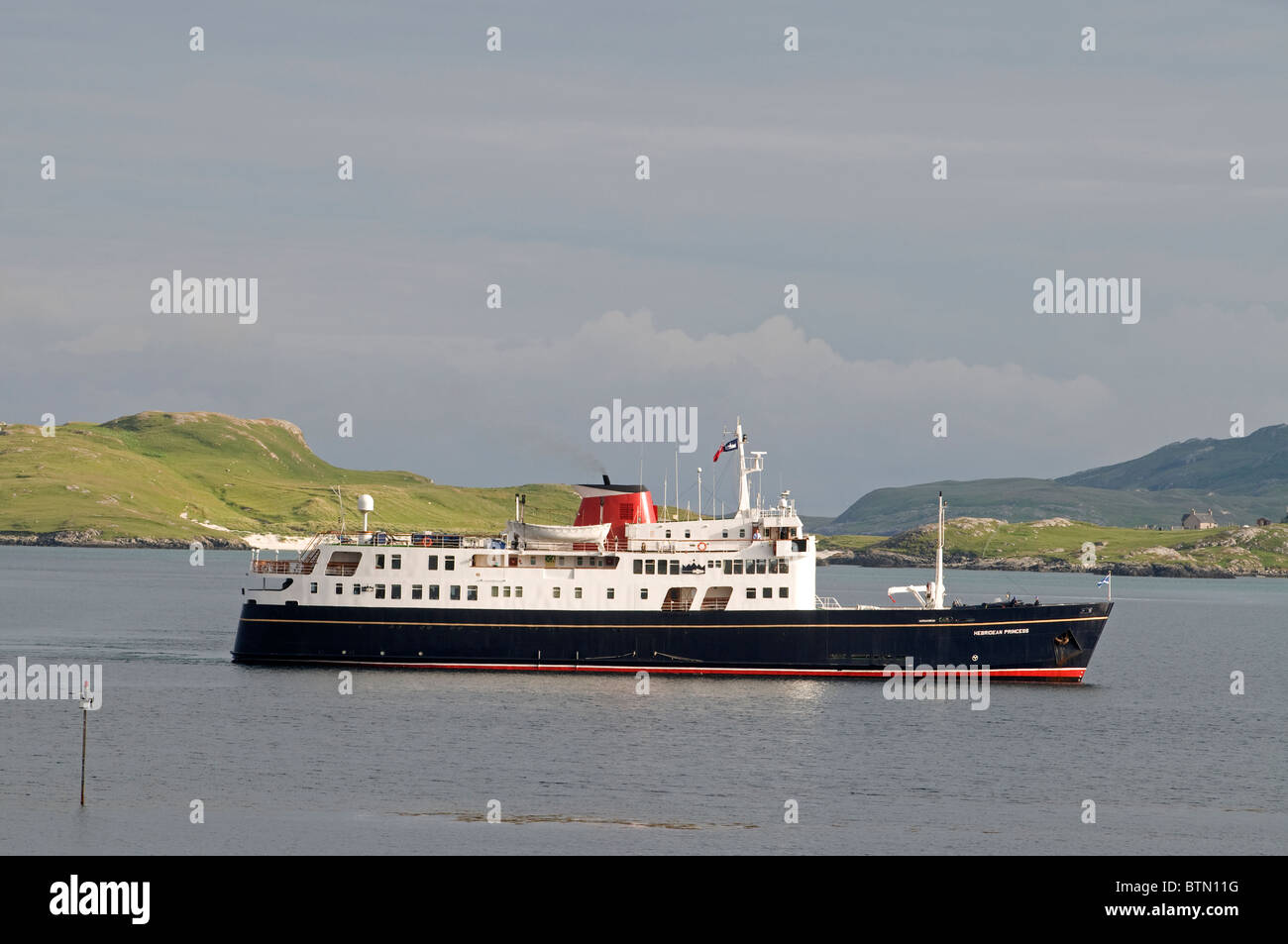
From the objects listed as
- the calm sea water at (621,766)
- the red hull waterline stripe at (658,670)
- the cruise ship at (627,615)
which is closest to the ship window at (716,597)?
the cruise ship at (627,615)

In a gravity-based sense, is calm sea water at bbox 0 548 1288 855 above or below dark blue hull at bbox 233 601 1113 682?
below

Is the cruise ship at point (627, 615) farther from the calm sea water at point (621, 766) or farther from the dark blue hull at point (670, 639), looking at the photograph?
the calm sea water at point (621, 766)

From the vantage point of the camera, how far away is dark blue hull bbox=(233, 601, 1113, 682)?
6875cm

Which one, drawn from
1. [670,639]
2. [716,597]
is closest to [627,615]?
[670,639]

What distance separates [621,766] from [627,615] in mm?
19865

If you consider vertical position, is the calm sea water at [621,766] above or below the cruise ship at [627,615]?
below

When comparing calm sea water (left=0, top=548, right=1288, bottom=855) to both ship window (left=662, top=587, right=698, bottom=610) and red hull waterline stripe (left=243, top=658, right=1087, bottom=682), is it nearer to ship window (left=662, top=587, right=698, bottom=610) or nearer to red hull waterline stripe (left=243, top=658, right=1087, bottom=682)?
red hull waterline stripe (left=243, top=658, right=1087, bottom=682)

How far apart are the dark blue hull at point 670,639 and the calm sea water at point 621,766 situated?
3.89 feet

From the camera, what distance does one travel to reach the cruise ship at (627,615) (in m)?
68.8

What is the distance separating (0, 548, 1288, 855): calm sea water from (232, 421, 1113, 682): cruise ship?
4.52 feet

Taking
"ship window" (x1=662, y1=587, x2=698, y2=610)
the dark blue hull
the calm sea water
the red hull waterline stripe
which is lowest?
the calm sea water

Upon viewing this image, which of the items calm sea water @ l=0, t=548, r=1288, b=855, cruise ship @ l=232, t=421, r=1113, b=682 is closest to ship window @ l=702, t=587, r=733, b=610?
cruise ship @ l=232, t=421, r=1113, b=682

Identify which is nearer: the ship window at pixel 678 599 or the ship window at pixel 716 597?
the ship window at pixel 716 597
